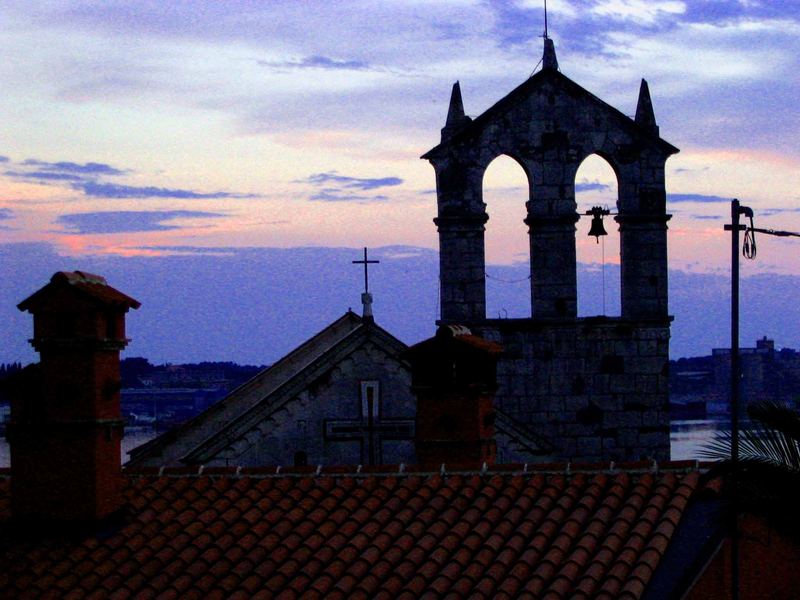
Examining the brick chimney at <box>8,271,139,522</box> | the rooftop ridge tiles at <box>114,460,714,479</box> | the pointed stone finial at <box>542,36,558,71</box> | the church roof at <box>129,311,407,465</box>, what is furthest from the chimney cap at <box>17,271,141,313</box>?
the pointed stone finial at <box>542,36,558,71</box>

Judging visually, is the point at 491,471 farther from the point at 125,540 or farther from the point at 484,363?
the point at 125,540

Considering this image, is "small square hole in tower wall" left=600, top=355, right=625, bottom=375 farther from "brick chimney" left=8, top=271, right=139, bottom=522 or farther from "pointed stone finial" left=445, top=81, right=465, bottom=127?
"brick chimney" left=8, top=271, right=139, bottom=522

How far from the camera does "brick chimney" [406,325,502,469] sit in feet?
65.3

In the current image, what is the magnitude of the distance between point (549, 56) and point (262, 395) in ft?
24.7

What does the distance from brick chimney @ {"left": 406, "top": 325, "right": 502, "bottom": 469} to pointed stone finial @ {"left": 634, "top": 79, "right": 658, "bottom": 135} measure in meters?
4.48

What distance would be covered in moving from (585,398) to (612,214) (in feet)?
8.13

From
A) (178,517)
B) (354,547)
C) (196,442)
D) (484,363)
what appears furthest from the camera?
(196,442)

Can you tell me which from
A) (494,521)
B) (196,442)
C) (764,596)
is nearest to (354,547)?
(494,521)

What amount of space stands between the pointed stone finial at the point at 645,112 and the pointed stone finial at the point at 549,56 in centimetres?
123

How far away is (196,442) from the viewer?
87.0 feet

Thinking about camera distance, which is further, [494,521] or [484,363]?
[484,363]

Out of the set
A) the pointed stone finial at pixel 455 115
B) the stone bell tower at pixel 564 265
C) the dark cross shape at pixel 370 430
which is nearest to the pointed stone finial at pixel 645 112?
the stone bell tower at pixel 564 265

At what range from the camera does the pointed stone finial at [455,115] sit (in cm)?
2280

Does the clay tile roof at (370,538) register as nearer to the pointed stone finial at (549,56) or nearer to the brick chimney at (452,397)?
the brick chimney at (452,397)
